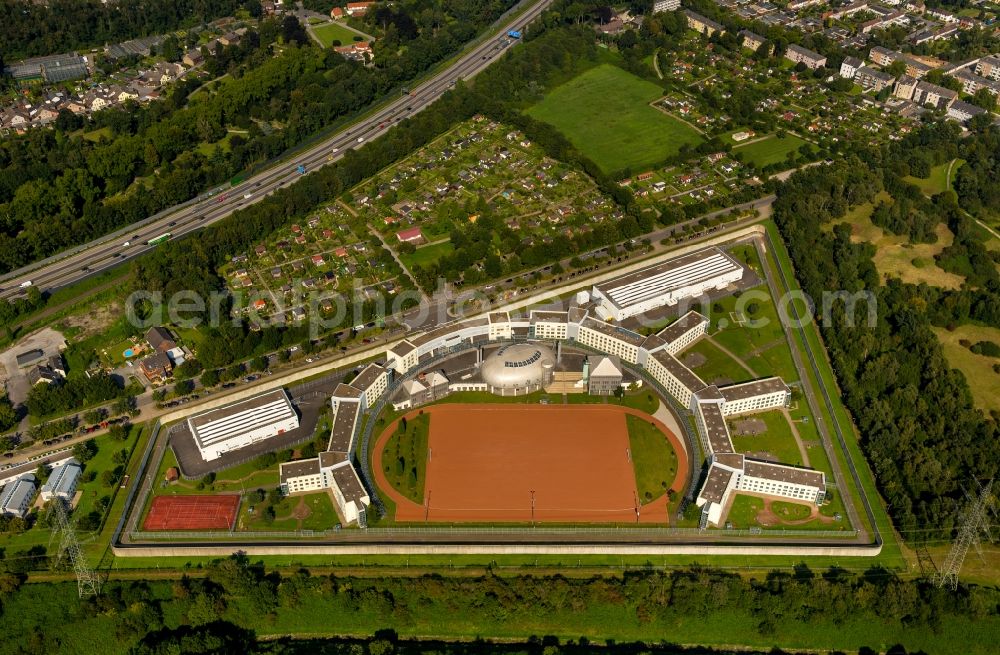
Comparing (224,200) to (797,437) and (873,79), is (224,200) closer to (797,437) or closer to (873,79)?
(797,437)

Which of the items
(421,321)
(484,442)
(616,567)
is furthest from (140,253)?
(616,567)

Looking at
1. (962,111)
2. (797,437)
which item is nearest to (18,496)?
(797,437)

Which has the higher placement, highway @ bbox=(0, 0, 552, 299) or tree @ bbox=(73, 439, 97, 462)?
tree @ bbox=(73, 439, 97, 462)

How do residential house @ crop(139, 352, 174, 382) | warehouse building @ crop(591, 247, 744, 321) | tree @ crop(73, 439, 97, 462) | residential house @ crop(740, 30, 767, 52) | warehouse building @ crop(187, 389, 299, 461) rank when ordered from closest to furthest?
tree @ crop(73, 439, 97, 462) → warehouse building @ crop(187, 389, 299, 461) → residential house @ crop(139, 352, 174, 382) → warehouse building @ crop(591, 247, 744, 321) → residential house @ crop(740, 30, 767, 52)

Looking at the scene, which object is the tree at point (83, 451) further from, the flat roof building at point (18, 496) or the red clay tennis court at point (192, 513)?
the red clay tennis court at point (192, 513)

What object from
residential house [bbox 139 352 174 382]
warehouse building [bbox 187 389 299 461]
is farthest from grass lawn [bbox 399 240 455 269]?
residential house [bbox 139 352 174 382]

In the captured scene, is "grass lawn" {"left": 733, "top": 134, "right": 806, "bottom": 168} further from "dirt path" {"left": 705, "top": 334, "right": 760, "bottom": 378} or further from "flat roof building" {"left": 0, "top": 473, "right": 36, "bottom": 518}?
"flat roof building" {"left": 0, "top": 473, "right": 36, "bottom": 518}

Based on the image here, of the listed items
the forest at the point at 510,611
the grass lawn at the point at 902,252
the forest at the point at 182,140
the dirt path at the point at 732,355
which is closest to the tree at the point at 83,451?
the forest at the point at 510,611
